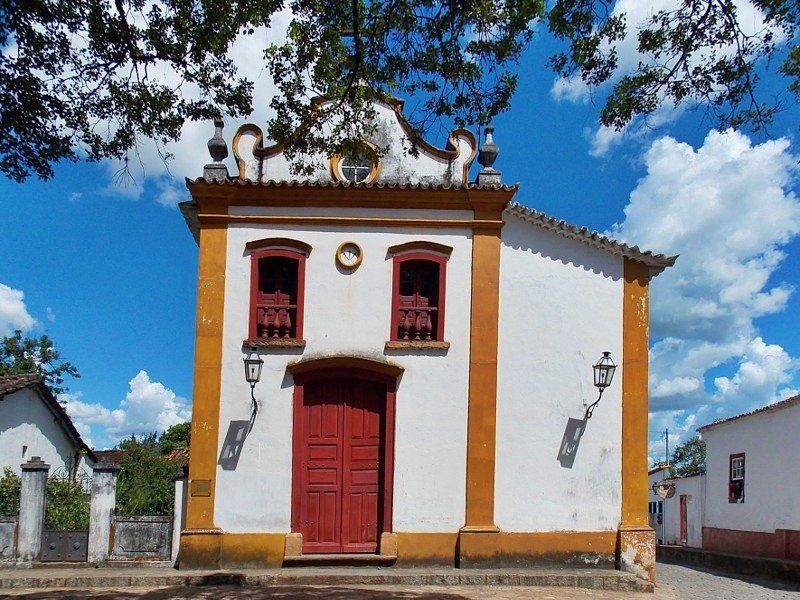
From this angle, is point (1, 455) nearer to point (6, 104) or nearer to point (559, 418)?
point (6, 104)

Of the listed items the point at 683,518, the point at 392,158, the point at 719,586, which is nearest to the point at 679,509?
the point at 683,518

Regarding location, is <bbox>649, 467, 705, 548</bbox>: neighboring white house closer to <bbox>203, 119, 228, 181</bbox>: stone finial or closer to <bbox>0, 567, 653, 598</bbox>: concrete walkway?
<bbox>0, 567, 653, 598</bbox>: concrete walkway

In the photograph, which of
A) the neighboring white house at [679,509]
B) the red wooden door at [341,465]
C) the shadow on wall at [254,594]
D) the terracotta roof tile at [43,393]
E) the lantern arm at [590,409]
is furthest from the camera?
the neighboring white house at [679,509]

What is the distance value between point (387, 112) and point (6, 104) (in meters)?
5.60

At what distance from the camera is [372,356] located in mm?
10797

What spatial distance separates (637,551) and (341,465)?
4.41 meters

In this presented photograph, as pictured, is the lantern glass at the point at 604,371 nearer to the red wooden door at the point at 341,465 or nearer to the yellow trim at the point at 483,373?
the yellow trim at the point at 483,373

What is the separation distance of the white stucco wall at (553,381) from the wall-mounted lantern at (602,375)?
4.5 inches

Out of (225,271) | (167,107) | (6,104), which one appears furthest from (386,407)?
(6,104)

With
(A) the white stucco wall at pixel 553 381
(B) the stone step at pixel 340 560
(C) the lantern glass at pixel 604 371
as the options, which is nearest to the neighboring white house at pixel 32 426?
(B) the stone step at pixel 340 560

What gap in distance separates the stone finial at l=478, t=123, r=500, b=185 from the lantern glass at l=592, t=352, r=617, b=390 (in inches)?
120

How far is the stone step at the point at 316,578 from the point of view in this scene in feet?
31.5

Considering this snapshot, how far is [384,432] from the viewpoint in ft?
35.5

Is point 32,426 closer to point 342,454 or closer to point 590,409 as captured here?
point 342,454
